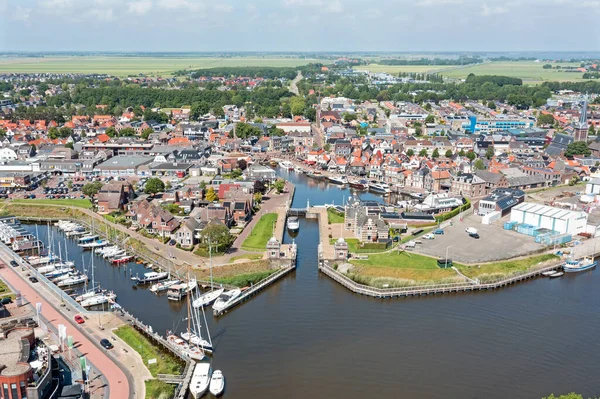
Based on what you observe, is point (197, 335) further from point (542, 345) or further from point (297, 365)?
point (542, 345)

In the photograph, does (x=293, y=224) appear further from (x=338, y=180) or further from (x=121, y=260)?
(x=338, y=180)

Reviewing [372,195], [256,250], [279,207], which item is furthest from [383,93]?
[256,250]

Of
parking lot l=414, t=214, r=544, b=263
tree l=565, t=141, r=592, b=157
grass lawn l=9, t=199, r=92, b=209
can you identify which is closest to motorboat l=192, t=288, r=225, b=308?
parking lot l=414, t=214, r=544, b=263

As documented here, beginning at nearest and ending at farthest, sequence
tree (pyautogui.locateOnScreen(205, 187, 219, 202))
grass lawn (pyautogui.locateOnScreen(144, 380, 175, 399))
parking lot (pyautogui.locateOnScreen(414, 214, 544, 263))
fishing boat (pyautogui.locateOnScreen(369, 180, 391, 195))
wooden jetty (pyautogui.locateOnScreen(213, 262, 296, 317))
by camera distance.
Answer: grass lawn (pyautogui.locateOnScreen(144, 380, 175, 399)) < wooden jetty (pyautogui.locateOnScreen(213, 262, 296, 317)) < parking lot (pyautogui.locateOnScreen(414, 214, 544, 263)) < tree (pyautogui.locateOnScreen(205, 187, 219, 202)) < fishing boat (pyautogui.locateOnScreen(369, 180, 391, 195))

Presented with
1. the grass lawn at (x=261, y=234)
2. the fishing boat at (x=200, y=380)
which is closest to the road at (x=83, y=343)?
the fishing boat at (x=200, y=380)

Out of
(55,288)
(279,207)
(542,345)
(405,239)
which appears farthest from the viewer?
(279,207)

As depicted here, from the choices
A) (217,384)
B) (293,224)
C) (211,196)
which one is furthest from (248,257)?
(211,196)

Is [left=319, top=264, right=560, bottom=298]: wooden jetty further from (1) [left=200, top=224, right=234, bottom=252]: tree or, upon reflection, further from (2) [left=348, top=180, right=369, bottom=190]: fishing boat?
(2) [left=348, top=180, right=369, bottom=190]: fishing boat
